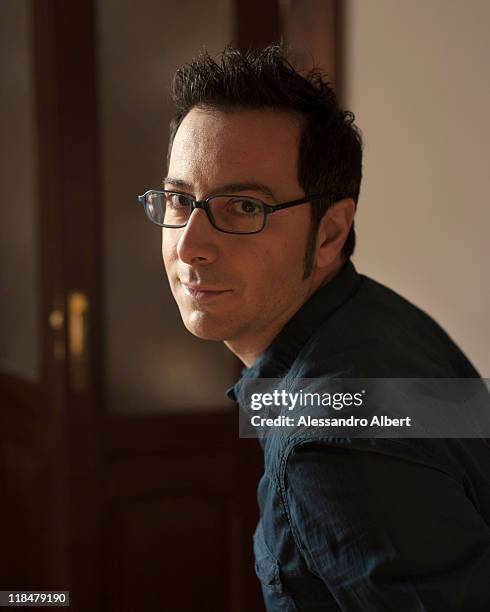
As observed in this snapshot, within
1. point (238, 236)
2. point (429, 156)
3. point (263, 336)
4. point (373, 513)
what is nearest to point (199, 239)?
point (238, 236)

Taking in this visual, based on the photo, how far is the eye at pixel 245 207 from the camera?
2.82 feet

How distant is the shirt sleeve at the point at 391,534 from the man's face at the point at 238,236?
240 mm

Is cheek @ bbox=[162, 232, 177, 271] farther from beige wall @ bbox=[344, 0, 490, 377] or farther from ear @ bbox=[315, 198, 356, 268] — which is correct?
beige wall @ bbox=[344, 0, 490, 377]

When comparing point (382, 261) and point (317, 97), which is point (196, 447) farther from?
point (317, 97)

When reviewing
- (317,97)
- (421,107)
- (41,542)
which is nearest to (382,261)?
(421,107)

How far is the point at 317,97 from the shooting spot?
0.93 meters

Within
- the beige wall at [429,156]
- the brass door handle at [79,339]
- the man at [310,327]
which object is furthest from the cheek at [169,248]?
the brass door handle at [79,339]

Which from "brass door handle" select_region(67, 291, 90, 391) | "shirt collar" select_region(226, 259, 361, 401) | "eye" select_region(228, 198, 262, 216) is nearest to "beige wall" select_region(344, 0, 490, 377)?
"shirt collar" select_region(226, 259, 361, 401)

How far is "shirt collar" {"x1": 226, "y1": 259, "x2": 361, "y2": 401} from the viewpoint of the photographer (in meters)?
0.89

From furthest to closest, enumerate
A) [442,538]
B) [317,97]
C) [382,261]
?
1. [382,261]
2. [317,97]
3. [442,538]

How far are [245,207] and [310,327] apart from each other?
0.17 m

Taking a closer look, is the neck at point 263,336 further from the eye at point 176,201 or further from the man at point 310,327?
the eye at point 176,201

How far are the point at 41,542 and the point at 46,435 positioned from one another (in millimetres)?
274

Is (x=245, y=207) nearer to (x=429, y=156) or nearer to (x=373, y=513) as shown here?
(x=373, y=513)
